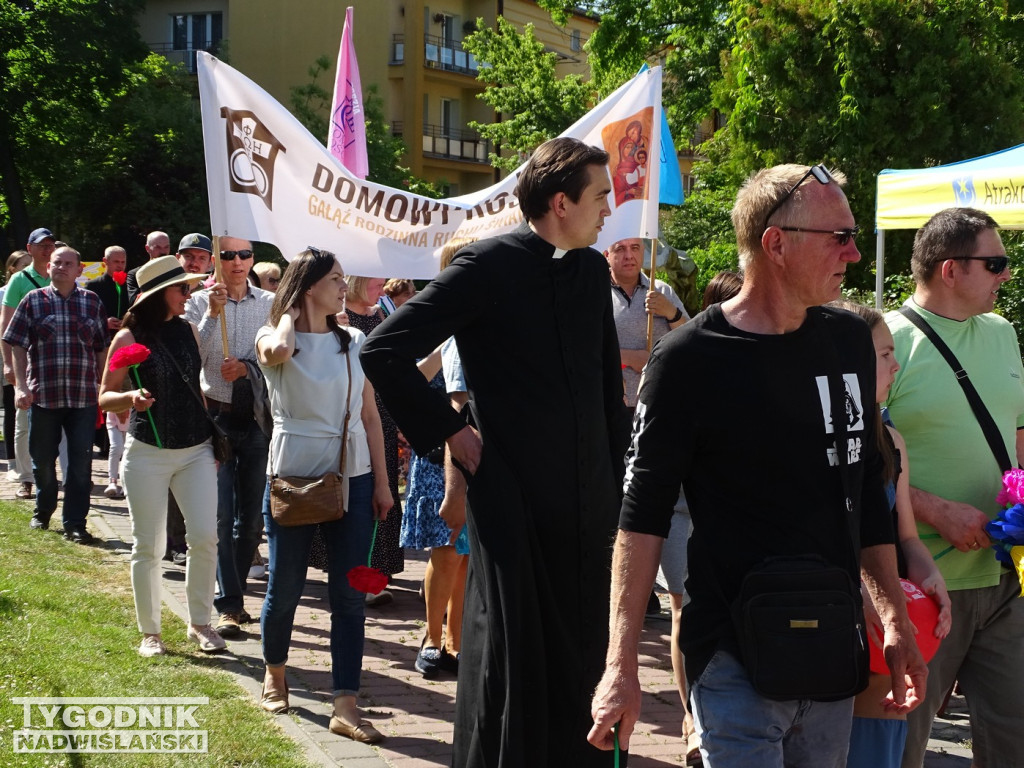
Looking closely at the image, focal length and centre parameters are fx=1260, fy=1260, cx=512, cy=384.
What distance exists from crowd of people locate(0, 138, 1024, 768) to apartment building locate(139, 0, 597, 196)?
141 ft

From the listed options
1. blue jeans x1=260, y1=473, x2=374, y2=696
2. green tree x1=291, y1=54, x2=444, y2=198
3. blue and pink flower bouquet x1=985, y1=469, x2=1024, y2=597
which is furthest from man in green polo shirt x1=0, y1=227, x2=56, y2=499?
green tree x1=291, y1=54, x2=444, y2=198

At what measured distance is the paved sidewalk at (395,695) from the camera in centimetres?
522

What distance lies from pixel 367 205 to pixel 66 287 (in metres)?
4.24

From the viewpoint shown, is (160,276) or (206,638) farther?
(160,276)

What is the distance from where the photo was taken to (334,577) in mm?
5465

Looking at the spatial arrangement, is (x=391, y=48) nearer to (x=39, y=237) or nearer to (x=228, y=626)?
(x=39, y=237)

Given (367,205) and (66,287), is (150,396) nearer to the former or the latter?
(367,205)

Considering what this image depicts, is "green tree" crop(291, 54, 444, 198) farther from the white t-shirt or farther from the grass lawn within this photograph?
the white t-shirt

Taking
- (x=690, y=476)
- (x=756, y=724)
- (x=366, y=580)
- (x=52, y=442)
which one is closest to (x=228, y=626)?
(x=366, y=580)

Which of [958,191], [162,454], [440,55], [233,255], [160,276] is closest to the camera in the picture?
[162,454]

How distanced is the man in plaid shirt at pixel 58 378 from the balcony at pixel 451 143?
134 feet

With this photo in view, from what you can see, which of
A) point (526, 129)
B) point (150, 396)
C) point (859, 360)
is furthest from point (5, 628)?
point (526, 129)

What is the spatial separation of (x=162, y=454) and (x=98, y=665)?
3.95ft

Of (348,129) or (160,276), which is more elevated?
(348,129)
